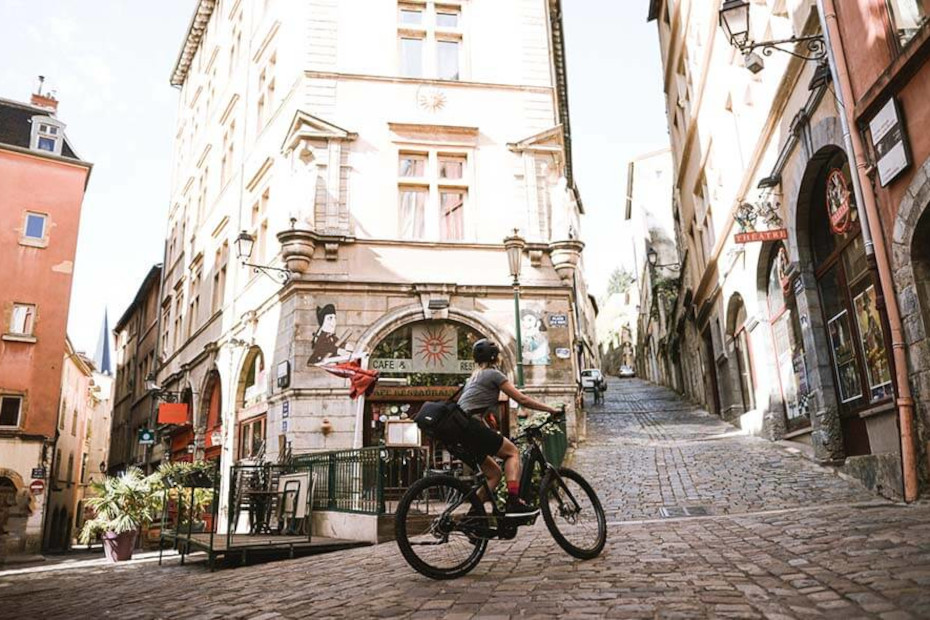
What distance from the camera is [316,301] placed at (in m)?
16.5

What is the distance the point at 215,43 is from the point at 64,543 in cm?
2295

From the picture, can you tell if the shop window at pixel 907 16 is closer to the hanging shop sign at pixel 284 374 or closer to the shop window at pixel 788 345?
the shop window at pixel 788 345

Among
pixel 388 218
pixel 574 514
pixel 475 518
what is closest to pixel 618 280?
pixel 388 218

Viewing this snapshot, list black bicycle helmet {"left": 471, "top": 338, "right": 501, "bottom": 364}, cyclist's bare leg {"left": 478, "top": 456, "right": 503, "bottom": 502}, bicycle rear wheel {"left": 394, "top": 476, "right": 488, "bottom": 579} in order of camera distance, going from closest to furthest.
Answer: bicycle rear wheel {"left": 394, "top": 476, "right": 488, "bottom": 579} < cyclist's bare leg {"left": 478, "top": 456, "right": 503, "bottom": 502} < black bicycle helmet {"left": 471, "top": 338, "right": 501, "bottom": 364}

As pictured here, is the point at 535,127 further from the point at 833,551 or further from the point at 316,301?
the point at 833,551

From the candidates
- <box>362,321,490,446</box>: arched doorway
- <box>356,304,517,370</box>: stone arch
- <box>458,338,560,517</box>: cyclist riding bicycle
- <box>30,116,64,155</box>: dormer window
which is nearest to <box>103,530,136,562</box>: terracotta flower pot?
<box>362,321,490,446</box>: arched doorway

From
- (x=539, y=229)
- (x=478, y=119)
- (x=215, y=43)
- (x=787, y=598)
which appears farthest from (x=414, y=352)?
(x=215, y=43)

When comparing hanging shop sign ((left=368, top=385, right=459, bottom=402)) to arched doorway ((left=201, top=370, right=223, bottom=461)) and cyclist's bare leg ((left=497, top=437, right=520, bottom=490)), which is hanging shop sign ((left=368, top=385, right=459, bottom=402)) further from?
cyclist's bare leg ((left=497, top=437, right=520, bottom=490))

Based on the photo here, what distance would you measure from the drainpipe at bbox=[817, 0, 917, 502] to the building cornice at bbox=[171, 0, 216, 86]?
87.5 feet

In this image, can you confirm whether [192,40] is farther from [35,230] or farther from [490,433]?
[490,433]

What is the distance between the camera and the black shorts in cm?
556

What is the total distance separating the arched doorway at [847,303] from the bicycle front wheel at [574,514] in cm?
492

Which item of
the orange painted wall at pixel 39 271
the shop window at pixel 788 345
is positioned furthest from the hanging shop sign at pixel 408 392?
the orange painted wall at pixel 39 271

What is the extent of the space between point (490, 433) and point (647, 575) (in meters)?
1.52
